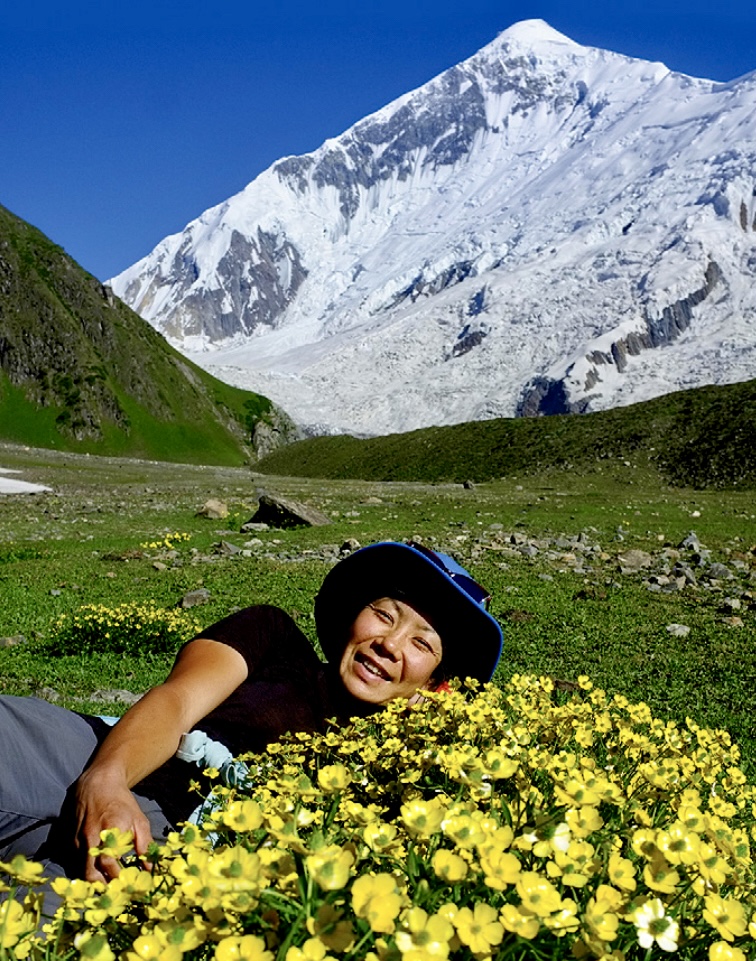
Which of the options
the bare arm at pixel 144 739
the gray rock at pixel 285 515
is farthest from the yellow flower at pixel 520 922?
the gray rock at pixel 285 515

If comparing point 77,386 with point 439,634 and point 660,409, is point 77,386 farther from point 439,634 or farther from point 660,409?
point 439,634

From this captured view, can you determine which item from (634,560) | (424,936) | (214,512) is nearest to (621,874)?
(424,936)

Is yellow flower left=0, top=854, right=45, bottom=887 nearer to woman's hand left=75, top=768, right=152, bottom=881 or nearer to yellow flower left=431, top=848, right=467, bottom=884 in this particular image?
yellow flower left=431, top=848, right=467, bottom=884

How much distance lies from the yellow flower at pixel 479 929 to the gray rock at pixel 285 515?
21.7 metres

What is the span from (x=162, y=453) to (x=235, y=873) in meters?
122

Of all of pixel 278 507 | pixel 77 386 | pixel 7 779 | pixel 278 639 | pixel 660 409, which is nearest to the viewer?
pixel 7 779

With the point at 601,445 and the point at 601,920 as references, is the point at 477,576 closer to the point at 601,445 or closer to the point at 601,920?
the point at 601,920

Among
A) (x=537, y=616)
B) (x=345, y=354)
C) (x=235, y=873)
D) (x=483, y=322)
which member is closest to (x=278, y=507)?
(x=537, y=616)

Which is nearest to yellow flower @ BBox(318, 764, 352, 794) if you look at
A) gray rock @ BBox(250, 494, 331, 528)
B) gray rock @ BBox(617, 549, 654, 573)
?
gray rock @ BBox(617, 549, 654, 573)

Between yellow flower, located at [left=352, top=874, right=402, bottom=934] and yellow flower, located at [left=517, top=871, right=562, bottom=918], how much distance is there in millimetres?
250

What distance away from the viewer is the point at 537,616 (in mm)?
11828

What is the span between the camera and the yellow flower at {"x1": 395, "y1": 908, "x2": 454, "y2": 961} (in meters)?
1.31

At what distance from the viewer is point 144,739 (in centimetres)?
314

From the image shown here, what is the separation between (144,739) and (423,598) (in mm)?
1804
